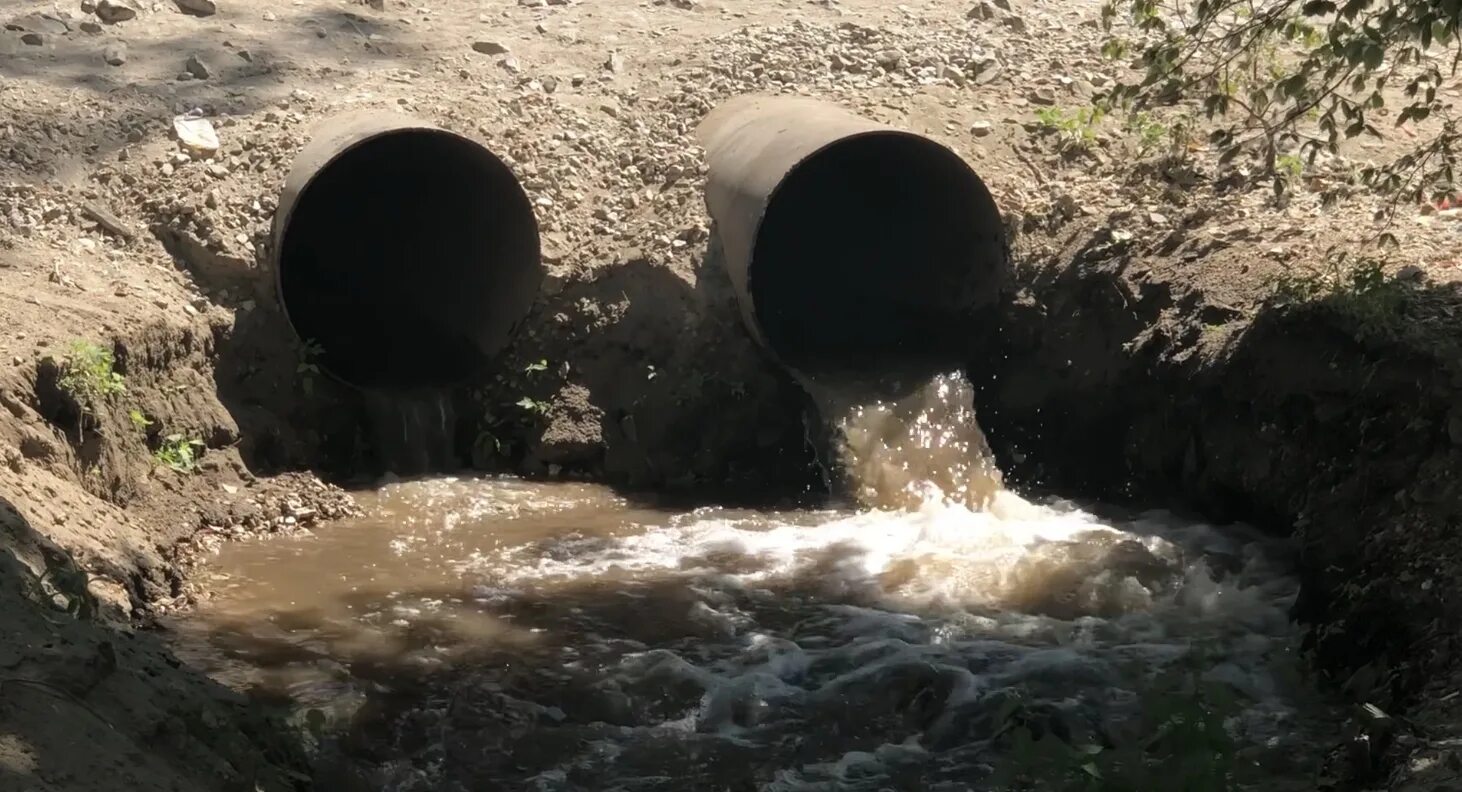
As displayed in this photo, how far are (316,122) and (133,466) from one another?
111 inches

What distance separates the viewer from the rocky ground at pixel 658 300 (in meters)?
6.43

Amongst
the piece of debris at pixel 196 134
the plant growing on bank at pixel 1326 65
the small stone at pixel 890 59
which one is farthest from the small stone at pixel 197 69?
the plant growing on bank at pixel 1326 65

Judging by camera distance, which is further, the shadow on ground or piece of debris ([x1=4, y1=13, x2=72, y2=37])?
piece of debris ([x1=4, y1=13, x2=72, y2=37])

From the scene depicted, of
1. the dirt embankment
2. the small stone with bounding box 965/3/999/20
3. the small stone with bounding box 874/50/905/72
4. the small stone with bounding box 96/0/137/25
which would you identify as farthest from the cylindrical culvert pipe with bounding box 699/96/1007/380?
the small stone with bounding box 96/0/137/25

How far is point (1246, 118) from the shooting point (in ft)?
31.7

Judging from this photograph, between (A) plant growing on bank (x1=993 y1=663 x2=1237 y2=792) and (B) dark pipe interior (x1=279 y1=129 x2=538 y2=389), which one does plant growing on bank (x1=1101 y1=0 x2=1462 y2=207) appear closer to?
(A) plant growing on bank (x1=993 y1=663 x2=1237 y2=792)

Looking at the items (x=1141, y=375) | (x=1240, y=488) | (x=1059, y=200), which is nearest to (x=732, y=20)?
(x=1059, y=200)

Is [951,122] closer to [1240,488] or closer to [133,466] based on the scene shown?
[1240,488]

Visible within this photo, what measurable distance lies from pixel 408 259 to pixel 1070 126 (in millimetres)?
4273

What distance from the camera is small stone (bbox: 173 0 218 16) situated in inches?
420

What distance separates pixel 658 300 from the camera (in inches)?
356

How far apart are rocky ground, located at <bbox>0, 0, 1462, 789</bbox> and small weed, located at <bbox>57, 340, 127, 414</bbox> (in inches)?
1.5

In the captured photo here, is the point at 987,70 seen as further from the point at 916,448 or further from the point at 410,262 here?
the point at 410,262

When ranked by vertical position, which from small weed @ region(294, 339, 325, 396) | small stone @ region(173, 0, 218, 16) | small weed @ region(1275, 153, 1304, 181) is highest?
small weed @ region(1275, 153, 1304, 181)
